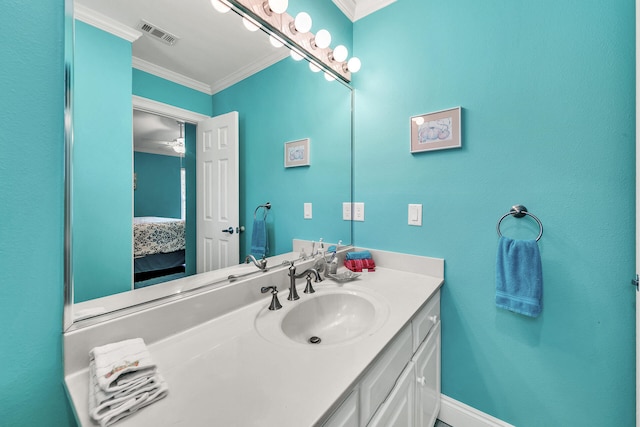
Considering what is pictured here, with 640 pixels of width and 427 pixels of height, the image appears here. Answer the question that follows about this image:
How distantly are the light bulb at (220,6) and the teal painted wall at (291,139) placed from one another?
25 centimetres

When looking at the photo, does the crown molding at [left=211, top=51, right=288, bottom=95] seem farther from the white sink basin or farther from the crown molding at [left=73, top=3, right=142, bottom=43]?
the white sink basin

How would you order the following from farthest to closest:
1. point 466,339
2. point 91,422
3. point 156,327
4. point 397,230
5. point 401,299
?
point 397,230 → point 466,339 → point 401,299 → point 156,327 → point 91,422

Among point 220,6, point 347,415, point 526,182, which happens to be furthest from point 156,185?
point 526,182

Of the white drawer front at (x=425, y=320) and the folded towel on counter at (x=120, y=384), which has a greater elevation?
the folded towel on counter at (x=120, y=384)

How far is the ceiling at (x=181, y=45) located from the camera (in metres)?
0.76

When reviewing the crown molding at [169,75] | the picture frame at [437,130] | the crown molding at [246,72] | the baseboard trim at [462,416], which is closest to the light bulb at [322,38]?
the crown molding at [246,72]

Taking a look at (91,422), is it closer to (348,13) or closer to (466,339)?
(466,339)

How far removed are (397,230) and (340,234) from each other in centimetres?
38

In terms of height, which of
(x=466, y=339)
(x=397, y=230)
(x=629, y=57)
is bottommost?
(x=466, y=339)

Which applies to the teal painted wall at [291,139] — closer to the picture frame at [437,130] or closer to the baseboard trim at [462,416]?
the picture frame at [437,130]

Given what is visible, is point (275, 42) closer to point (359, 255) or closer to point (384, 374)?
point (359, 255)

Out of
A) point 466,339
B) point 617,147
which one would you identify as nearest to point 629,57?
point 617,147

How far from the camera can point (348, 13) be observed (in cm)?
163

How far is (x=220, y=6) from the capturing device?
1011 millimetres
